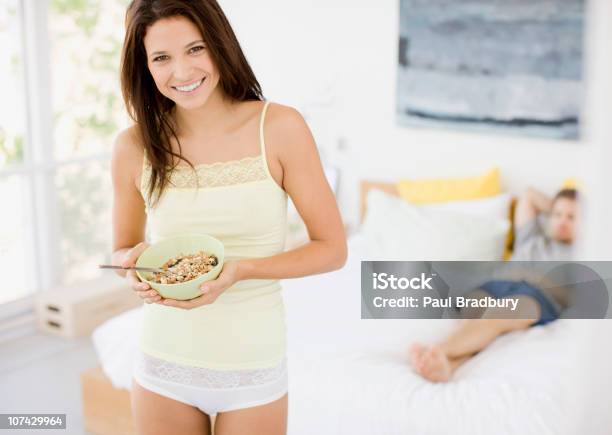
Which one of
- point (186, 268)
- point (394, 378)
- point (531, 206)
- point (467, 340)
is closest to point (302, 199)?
point (186, 268)

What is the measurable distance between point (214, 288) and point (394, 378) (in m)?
0.88

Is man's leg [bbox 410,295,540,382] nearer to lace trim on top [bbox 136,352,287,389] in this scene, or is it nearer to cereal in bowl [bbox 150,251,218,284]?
lace trim on top [bbox 136,352,287,389]

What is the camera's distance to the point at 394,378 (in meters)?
1.85

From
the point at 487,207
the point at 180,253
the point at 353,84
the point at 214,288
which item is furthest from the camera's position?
the point at 353,84

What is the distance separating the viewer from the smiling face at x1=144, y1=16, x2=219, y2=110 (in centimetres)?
110

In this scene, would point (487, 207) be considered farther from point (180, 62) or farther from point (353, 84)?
point (180, 62)

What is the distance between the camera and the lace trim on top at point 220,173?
114 cm

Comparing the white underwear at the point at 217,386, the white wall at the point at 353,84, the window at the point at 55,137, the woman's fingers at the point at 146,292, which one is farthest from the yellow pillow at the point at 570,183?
the window at the point at 55,137

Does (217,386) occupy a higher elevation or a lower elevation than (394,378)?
higher

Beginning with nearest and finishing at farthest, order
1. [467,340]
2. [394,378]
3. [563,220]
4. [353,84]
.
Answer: [394,378], [467,340], [563,220], [353,84]

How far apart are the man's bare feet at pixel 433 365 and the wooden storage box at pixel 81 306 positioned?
1489 millimetres

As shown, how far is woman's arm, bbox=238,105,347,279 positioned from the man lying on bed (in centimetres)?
→ 80

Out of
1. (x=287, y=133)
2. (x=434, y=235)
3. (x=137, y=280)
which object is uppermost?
(x=287, y=133)

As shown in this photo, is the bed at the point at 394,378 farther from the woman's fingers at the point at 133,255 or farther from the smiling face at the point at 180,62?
the smiling face at the point at 180,62
